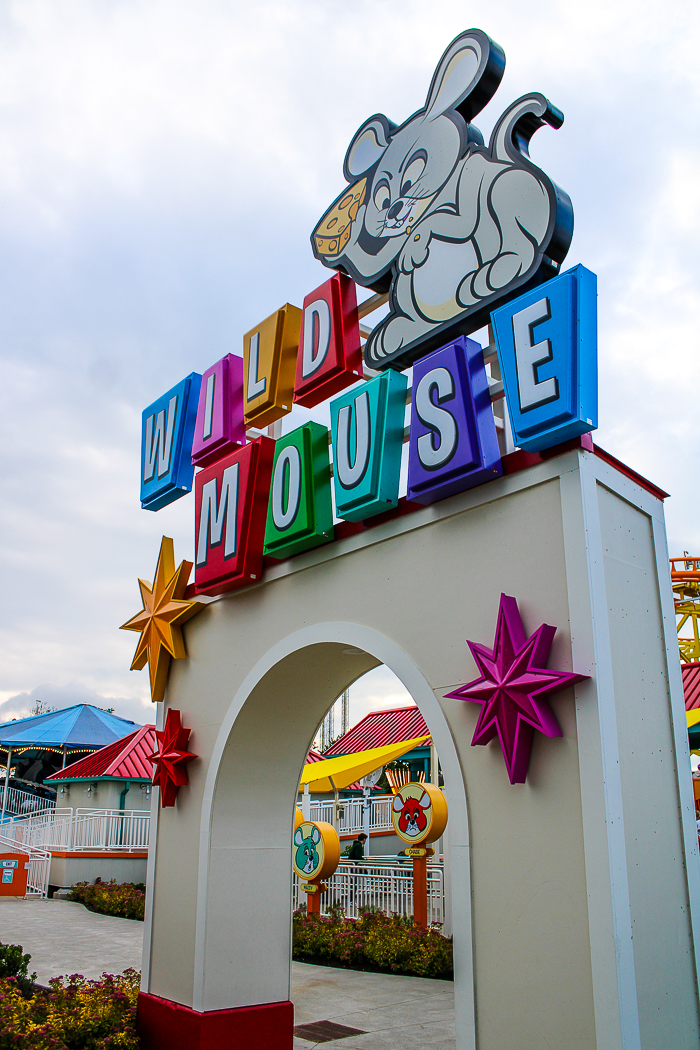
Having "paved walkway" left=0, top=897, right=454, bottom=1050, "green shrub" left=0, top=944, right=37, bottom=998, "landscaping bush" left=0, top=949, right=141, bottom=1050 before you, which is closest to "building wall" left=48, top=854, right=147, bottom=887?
"paved walkway" left=0, top=897, right=454, bottom=1050

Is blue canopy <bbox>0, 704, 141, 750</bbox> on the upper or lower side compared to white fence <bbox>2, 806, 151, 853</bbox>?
upper

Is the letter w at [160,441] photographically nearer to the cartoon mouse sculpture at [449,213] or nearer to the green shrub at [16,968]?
the cartoon mouse sculpture at [449,213]

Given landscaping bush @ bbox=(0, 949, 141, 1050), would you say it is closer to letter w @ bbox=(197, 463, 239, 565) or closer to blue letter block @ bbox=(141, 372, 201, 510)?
letter w @ bbox=(197, 463, 239, 565)

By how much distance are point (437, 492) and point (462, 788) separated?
1.97 metres

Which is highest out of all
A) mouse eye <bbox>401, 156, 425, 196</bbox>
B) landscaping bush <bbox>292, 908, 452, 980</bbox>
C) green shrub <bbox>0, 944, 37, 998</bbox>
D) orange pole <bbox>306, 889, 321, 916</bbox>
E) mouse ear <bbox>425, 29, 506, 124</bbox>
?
mouse ear <bbox>425, 29, 506, 124</bbox>

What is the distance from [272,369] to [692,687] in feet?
44.7

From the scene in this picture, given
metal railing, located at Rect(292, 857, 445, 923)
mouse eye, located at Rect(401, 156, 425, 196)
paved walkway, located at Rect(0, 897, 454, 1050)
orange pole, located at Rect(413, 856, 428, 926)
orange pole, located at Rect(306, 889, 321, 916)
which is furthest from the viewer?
orange pole, located at Rect(306, 889, 321, 916)

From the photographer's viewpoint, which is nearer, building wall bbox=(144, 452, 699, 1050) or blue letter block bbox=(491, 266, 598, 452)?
building wall bbox=(144, 452, 699, 1050)

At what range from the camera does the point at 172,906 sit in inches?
288

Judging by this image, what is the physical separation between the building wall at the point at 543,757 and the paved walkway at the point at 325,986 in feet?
6.02

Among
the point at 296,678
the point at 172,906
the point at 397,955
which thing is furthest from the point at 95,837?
the point at 296,678

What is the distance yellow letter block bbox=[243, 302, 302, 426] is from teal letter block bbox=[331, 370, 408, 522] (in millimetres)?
1358

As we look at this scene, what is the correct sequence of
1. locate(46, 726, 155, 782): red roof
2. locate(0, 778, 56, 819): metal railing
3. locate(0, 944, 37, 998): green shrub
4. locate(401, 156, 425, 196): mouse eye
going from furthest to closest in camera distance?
locate(0, 778, 56, 819): metal railing → locate(46, 726, 155, 782): red roof → locate(0, 944, 37, 998): green shrub → locate(401, 156, 425, 196): mouse eye

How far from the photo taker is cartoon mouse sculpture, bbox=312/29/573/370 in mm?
5570
